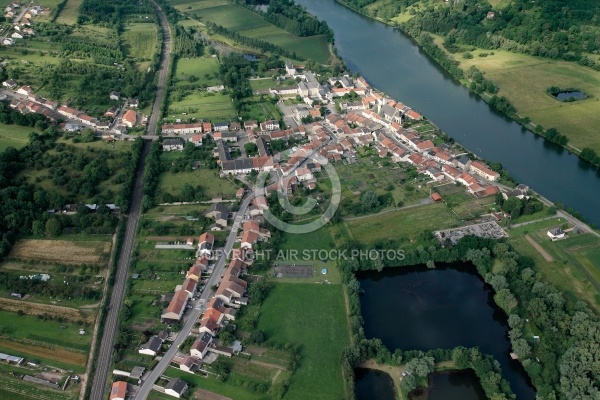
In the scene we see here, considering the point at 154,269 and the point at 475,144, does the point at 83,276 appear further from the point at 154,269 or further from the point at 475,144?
the point at 475,144

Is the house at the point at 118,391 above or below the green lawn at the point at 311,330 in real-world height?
below

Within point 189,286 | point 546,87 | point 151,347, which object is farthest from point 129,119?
point 546,87

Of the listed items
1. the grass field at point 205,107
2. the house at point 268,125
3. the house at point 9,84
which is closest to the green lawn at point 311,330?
the house at point 268,125

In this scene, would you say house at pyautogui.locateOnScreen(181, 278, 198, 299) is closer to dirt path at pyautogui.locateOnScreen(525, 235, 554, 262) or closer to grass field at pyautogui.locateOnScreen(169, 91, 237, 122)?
grass field at pyautogui.locateOnScreen(169, 91, 237, 122)

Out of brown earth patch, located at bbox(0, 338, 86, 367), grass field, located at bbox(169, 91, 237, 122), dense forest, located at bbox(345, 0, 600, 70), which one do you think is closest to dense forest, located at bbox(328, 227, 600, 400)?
brown earth patch, located at bbox(0, 338, 86, 367)

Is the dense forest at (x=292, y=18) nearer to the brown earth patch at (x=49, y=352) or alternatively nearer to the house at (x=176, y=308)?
the house at (x=176, y=308)
